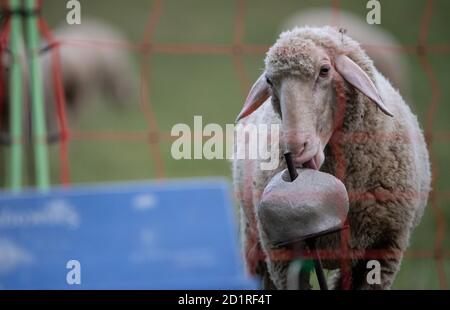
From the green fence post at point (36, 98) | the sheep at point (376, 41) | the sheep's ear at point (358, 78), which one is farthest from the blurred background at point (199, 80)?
the sheep's ear at point (358, 78)

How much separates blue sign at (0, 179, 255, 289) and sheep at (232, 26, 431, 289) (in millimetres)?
473

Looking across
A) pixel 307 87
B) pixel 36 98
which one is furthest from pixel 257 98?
pixel 36 98

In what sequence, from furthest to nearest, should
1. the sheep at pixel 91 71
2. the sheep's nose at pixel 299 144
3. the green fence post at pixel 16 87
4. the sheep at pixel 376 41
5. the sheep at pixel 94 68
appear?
the sheep at pixel 94 68 < the sheep at pixel 91 71 < the green fence post at pixel 16 87 < the sheep at pixel 376 41 < the sheep's nose at pixel 299 144

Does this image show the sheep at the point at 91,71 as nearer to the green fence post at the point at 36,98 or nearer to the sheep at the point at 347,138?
the green fence post at the point at 36,98

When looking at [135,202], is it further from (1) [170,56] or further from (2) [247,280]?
(1) [170,56]

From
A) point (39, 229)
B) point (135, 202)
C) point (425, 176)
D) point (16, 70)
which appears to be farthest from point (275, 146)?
point (16, 70)

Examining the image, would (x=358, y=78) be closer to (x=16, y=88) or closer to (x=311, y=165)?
(x=311, y=165)

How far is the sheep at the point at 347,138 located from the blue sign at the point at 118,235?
1.55 ft

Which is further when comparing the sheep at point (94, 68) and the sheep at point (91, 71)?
the sheep at point (94, 68)

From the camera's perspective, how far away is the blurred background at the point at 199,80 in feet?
9.29

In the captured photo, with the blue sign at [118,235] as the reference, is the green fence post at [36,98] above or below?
above

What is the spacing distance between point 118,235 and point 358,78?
3.63 feet

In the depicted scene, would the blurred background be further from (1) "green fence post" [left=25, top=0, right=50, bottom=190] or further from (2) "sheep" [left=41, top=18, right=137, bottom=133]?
(1) "green fence post" [left=25, top=0, right=50, bottom=190]
